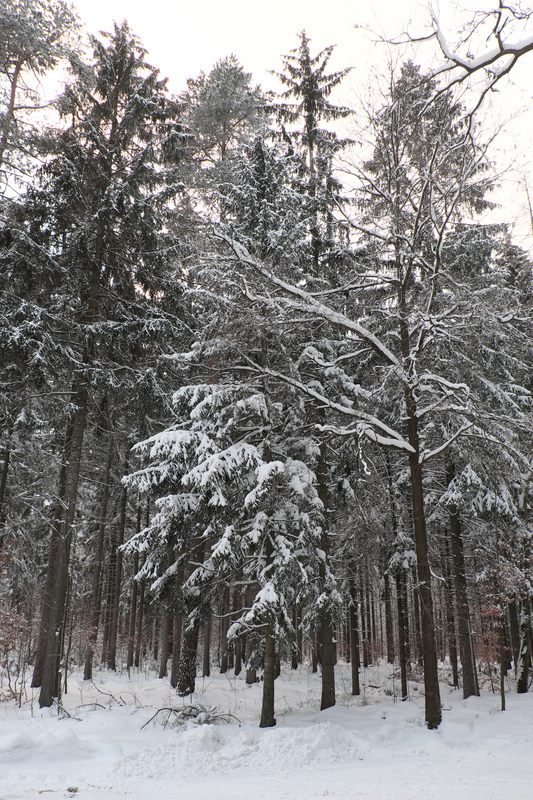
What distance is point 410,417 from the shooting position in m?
11.3

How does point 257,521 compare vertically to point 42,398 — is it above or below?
below

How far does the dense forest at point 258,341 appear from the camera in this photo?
10625mm

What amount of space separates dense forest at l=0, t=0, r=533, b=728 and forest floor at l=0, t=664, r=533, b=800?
1.18 m

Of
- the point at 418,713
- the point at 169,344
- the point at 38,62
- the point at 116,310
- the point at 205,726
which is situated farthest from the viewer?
the point at 169,344

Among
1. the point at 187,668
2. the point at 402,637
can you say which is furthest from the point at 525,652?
the point at 187,668

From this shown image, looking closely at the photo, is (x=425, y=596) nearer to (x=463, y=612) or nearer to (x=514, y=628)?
(x=463, y=612)

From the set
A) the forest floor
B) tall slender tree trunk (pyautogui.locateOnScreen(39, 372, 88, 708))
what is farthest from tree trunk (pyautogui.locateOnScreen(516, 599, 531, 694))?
tall slender tree trunk (pyautogui.locateOnScreen(39, 372, 88, 708))

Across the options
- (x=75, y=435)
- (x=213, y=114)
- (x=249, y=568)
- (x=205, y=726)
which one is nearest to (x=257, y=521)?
(x=249, y=568)

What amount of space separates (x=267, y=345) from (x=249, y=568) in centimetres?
557

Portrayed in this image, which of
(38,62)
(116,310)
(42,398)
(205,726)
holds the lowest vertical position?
(205,726)

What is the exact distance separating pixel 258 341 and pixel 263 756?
8773 mm

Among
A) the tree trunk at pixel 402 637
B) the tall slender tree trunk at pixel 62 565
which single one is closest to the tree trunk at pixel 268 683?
the tall slender tree trunk at pixel 62 565

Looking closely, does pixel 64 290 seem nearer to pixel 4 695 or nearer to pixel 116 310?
pixel 116 310

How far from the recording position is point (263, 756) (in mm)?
8188
